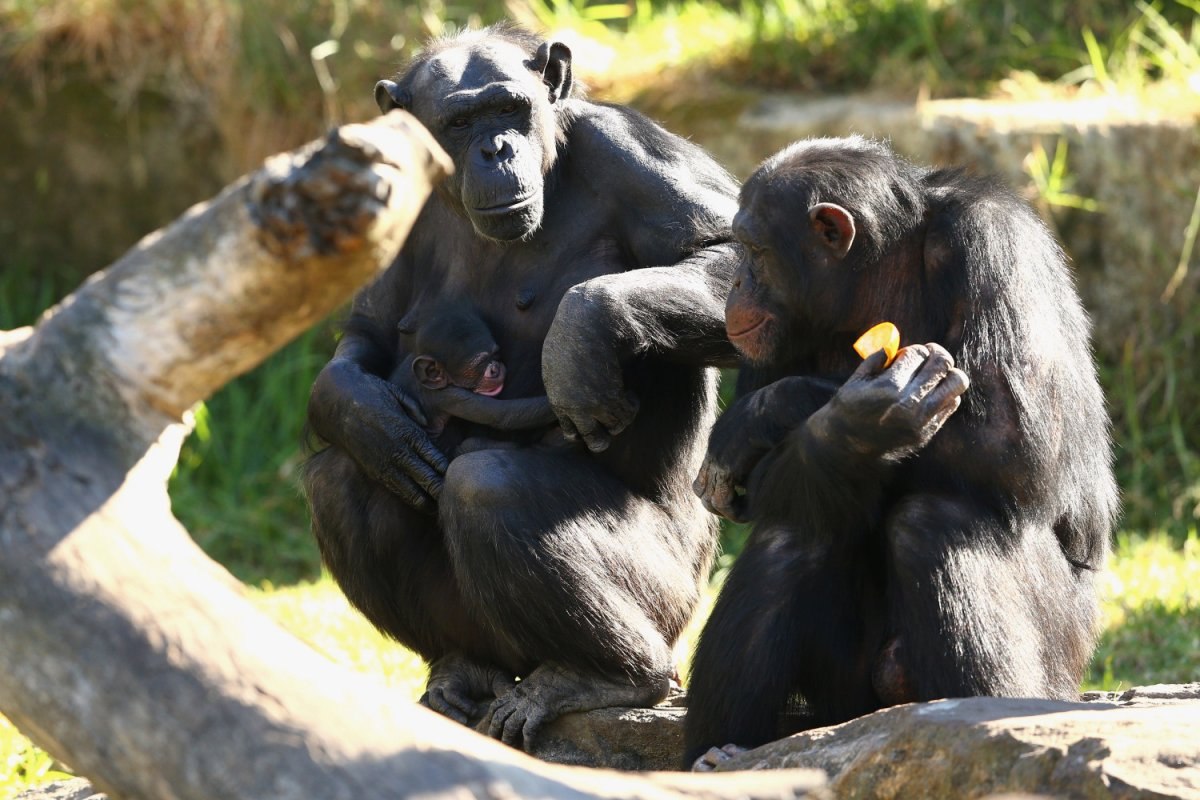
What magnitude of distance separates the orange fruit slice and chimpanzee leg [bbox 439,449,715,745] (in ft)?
3.96

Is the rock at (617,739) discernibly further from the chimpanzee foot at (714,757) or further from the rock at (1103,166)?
the rock at (1103,166)

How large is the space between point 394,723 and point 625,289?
2.26 m

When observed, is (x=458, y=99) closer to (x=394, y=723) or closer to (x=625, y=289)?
(x=625, y=289)

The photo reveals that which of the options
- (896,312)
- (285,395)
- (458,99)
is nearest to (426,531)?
(458,99)

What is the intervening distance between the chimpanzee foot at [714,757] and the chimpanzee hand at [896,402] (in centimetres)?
88

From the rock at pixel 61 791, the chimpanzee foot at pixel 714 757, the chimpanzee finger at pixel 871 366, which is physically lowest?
the rock at pixel 61 791

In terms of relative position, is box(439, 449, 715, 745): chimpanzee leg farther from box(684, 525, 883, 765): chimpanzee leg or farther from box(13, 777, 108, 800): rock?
box(13, 777, 108, 800): rock

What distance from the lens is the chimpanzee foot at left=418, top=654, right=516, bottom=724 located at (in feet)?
17.3

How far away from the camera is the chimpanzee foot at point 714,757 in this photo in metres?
4.12

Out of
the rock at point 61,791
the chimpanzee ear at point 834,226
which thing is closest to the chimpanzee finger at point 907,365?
the chimpanzee ear at point 834,226

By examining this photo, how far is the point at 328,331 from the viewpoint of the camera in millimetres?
10148

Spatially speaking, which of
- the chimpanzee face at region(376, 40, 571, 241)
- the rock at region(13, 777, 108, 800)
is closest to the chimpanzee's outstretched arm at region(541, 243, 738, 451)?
the chimpanzee face at region(376, 40, 571, 241)

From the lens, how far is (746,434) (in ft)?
14.9

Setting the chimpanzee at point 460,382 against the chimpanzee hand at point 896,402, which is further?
the chimpanzee at point 460,382
